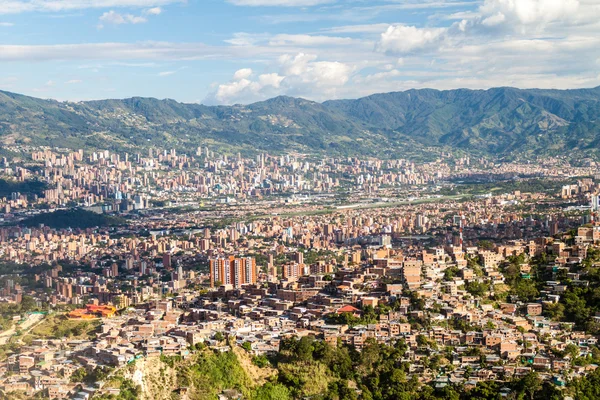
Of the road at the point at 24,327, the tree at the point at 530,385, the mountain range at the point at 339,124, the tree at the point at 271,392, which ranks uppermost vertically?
the mountain range at the point at 339,124

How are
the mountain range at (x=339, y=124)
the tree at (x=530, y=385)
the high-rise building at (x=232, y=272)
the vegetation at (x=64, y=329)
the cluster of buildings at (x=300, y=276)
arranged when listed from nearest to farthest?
the tree at (x=530, y=385)
the cluster of buildings at (x=300, y=276)
the vegetation at (x=64, y=329)
the high-rise building at (x=232, y=272)
the mountain range at (x=339, y=124)

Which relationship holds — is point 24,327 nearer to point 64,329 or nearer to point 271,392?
point 64,329

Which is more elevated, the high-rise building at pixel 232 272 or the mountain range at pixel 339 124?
the mountain range at pixel 339 124

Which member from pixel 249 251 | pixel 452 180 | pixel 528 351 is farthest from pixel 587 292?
pixel 452 180

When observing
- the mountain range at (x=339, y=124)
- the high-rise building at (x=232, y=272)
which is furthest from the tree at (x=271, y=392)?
the mountain range at (x=339, y=124)

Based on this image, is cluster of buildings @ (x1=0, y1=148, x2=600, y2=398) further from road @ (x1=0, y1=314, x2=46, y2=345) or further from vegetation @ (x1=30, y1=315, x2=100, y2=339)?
vegetation @ (x1=30, y1=315, x2=100, y2=339)

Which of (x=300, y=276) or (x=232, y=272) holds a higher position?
(x=300, y=276)

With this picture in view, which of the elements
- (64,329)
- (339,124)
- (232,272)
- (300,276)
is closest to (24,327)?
(64,329)

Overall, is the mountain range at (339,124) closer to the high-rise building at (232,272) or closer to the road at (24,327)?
the high-rise building at (232,272)
